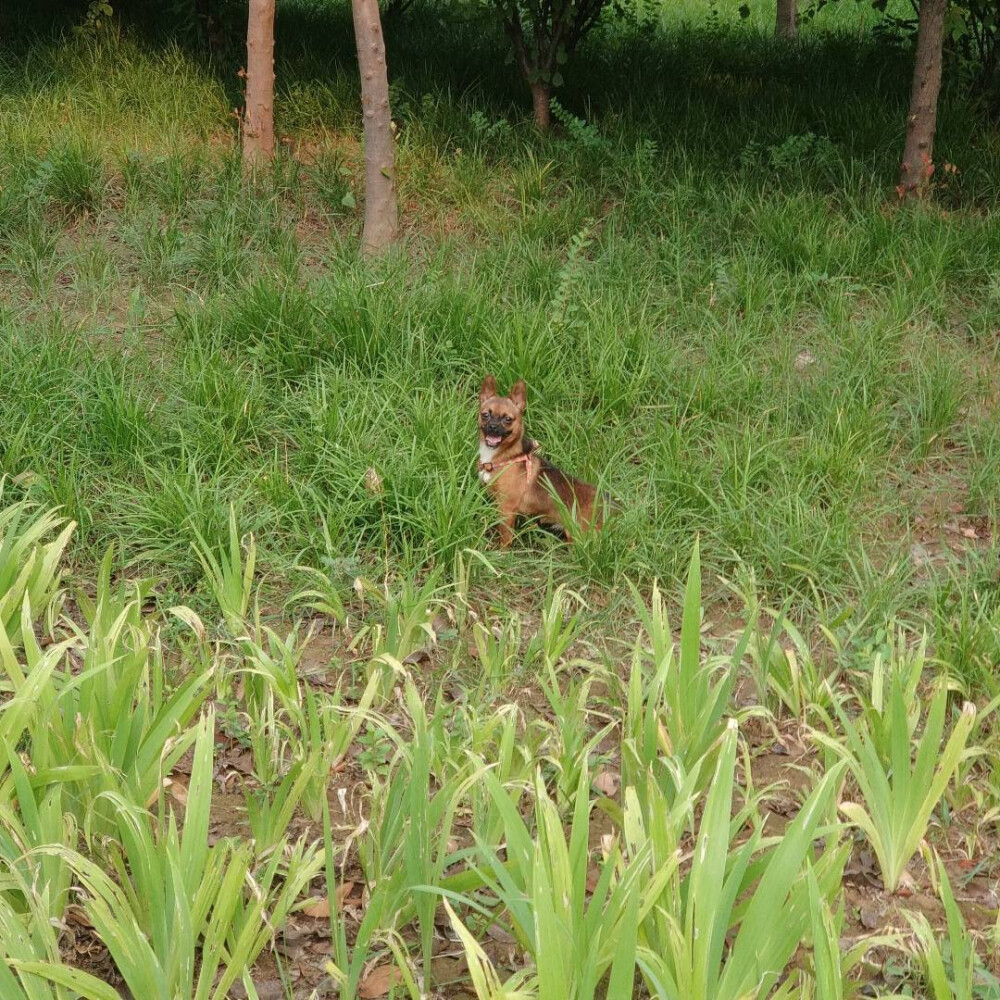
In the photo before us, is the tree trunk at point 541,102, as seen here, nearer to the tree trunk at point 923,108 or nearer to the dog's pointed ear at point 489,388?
the tree trunk at point 923,108

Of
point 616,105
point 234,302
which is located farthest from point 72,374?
point 616,105

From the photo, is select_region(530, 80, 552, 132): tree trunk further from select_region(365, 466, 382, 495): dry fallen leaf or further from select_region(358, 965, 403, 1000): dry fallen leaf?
select_region(358, 965, 403, 1000): dry fallen leaf

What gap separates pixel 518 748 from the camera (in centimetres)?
320

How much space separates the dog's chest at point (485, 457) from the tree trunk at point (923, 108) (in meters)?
3.68

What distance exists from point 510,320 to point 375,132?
5.05 ft

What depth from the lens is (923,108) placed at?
267 inches

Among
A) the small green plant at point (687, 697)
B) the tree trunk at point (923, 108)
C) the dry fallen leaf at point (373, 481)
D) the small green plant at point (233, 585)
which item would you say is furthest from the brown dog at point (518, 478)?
the tree trunk at point (923, 108)

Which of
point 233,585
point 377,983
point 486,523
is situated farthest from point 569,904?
point 486,523

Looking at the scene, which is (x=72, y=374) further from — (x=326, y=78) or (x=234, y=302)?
(x=326, y=78)

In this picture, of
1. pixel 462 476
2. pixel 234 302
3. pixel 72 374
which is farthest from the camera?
pixel 234 302

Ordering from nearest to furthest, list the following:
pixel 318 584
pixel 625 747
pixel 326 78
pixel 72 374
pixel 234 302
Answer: pixel 625 747
pixel 318 584
pixel 72 374
pixel 234 302
pixel 326 78

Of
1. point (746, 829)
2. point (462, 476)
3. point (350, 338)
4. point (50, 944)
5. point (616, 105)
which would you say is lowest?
point (746, 829)

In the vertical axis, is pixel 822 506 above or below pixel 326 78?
below

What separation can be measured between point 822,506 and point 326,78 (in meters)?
5.01
